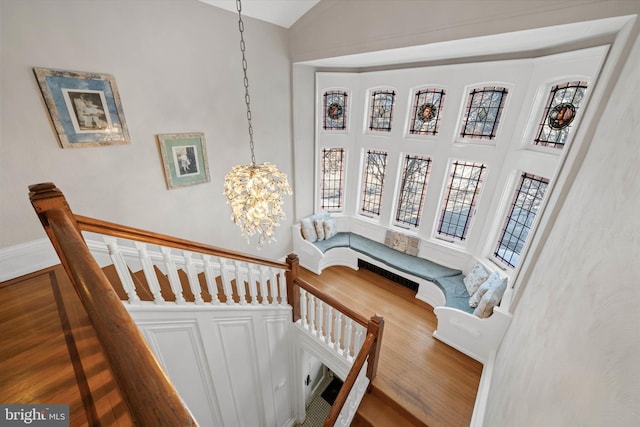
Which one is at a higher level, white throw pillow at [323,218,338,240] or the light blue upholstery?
white throw pillow at [323,218,338,240]

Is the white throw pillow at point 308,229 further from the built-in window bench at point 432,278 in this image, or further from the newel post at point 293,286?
the newel post at point 293,286

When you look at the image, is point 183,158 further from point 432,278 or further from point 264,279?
point 432,278

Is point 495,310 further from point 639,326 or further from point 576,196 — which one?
point 639,326

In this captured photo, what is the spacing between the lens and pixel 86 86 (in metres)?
2.51

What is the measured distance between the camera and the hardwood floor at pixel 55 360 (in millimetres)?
1188

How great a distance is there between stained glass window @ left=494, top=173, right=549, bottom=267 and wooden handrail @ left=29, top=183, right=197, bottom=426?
14.2ft

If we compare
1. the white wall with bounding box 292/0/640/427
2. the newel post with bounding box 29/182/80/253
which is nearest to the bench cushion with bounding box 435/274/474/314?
the white wall with bounding box 292/0/640/427

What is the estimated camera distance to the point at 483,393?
2.91m

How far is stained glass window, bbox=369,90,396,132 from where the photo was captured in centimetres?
486

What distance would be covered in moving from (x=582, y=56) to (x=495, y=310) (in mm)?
3053

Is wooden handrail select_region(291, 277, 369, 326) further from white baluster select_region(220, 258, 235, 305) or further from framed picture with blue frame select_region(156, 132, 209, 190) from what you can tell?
framed picture with blue frame select_region(156, 132, 209, 190)

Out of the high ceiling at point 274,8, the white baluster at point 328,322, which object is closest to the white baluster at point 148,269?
the white baluster at point 328,322

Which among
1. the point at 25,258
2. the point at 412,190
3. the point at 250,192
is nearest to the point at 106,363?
the point at 250,192

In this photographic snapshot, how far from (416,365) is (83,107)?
504cm
